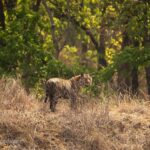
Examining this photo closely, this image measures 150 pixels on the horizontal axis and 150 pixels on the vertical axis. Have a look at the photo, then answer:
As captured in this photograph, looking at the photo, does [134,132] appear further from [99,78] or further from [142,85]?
[142,85]

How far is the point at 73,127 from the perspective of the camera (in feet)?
29.6

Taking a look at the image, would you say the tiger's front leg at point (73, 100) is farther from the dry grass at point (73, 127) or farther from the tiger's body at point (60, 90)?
the dry grass at point (73, 127)

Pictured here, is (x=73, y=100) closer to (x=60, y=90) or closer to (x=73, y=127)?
(x=60, y=90)

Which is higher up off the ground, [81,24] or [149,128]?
[81,24]

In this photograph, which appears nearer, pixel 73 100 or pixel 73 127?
pixel 73 127

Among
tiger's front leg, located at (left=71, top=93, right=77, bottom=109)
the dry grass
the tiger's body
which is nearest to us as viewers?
the dry grass

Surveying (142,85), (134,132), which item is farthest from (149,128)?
(142,85)

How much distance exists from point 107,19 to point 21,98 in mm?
12111

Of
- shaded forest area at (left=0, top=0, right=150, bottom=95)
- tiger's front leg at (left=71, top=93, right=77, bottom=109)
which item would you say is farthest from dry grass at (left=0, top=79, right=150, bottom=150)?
shaded forest area at (left=0, top=0, right=150, bottom=95)

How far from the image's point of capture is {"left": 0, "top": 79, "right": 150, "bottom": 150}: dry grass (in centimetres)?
863

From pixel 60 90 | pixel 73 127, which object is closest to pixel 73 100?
pixel 60 90

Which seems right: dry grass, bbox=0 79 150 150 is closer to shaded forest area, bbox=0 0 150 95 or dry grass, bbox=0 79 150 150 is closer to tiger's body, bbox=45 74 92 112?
tiger's body, bbox=45 74 92 112

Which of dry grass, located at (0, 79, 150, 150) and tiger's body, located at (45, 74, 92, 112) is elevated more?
tiger's body, located at (45, 74, 92, 112)

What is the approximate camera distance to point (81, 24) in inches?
935
